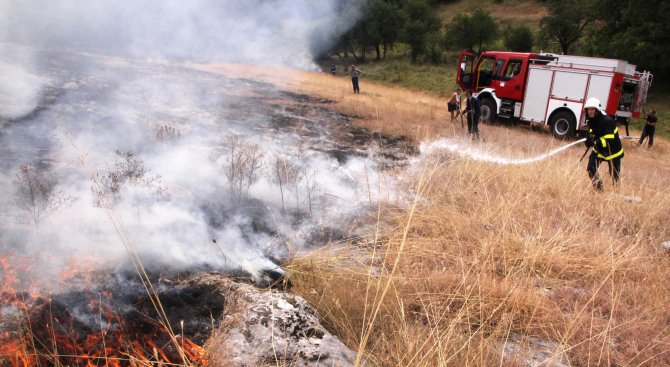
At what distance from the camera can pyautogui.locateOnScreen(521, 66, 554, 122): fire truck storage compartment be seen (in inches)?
504

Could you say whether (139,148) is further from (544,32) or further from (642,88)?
(544,32)

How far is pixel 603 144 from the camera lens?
6.25 metres

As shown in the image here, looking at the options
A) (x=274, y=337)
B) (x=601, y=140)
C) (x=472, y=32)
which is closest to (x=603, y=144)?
(x=601, y=140)

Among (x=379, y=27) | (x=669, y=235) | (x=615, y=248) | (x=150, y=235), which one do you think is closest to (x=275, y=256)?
(x=150, y=235)

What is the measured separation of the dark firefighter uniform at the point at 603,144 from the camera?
20.5 ft

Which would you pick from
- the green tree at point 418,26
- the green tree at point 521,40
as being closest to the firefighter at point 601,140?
the green tree at point 418,26

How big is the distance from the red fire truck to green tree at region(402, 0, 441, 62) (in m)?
20.0

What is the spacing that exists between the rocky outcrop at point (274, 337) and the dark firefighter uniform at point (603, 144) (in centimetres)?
537

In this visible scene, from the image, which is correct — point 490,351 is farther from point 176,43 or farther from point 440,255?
point 176,43

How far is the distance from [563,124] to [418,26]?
73.2 feet

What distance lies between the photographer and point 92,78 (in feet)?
32.0

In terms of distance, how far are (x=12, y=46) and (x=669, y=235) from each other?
9.57 meters

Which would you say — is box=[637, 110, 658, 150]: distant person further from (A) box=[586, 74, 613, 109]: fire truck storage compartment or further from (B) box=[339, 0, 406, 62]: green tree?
(B) box=[339, 0, 406, 62]: green tree

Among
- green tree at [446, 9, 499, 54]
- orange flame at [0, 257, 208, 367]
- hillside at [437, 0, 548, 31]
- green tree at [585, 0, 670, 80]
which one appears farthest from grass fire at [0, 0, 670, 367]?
hillside at [437, 0, 548, 31]
